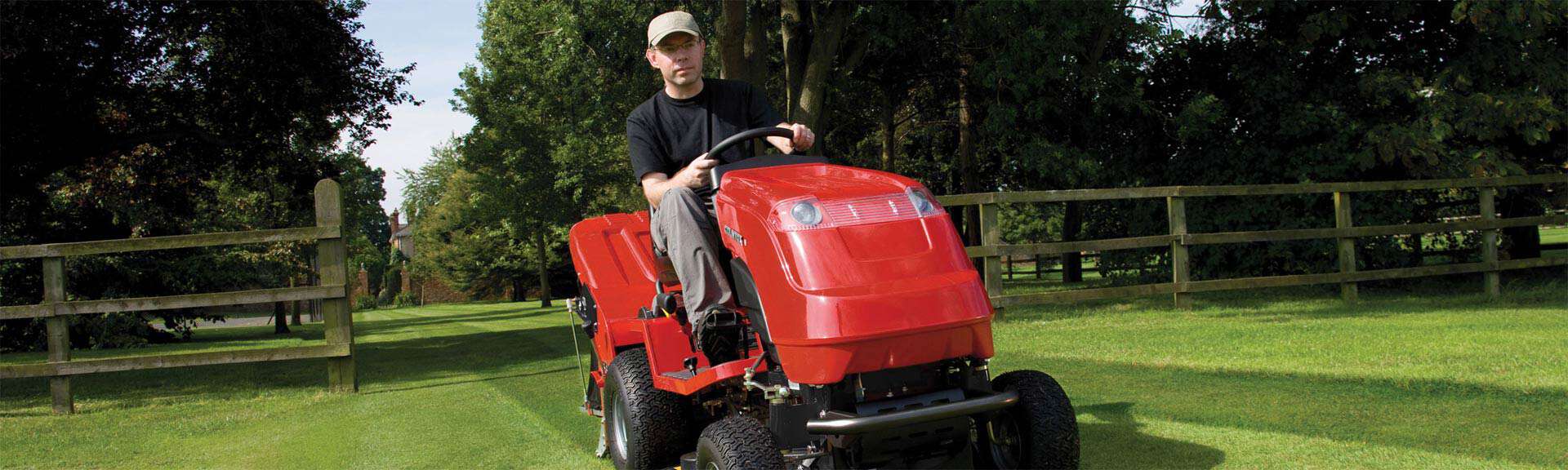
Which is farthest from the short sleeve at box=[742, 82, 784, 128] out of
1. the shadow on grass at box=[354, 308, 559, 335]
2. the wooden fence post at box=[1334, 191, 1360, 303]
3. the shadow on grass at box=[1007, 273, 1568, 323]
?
the shadow on grass at box=[354, 308, 559, 335]

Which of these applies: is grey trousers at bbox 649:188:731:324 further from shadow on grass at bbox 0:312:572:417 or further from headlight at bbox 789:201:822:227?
shadow on grass at bbox 0:312:572:417

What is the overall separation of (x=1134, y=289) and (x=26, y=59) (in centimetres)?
1099

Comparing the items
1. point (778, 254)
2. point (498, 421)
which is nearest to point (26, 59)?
point (498, 421)

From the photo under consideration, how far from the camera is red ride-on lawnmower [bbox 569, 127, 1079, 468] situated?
2.74 meters

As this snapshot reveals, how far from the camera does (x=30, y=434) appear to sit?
6.07 metres

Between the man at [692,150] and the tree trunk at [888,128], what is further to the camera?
the tree trunk at [888,128]

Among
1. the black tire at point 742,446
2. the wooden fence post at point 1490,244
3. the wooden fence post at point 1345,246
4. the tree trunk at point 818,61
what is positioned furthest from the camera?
the tree trunk at point 818,61

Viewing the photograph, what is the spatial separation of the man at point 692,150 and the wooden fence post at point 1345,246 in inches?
307

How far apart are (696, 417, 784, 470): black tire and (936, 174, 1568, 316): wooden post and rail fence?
557cm

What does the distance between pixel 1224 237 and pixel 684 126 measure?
712 cm

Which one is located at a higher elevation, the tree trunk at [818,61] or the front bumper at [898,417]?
the tree trunk at [818,61]

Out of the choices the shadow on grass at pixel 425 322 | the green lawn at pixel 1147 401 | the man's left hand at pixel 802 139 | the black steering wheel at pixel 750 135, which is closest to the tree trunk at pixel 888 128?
the shadow on grass at pixel 425 322

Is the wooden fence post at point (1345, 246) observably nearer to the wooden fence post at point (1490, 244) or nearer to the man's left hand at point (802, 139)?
the wooden fence post at point (1490, 244)

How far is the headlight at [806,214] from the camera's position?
2.91 metres
